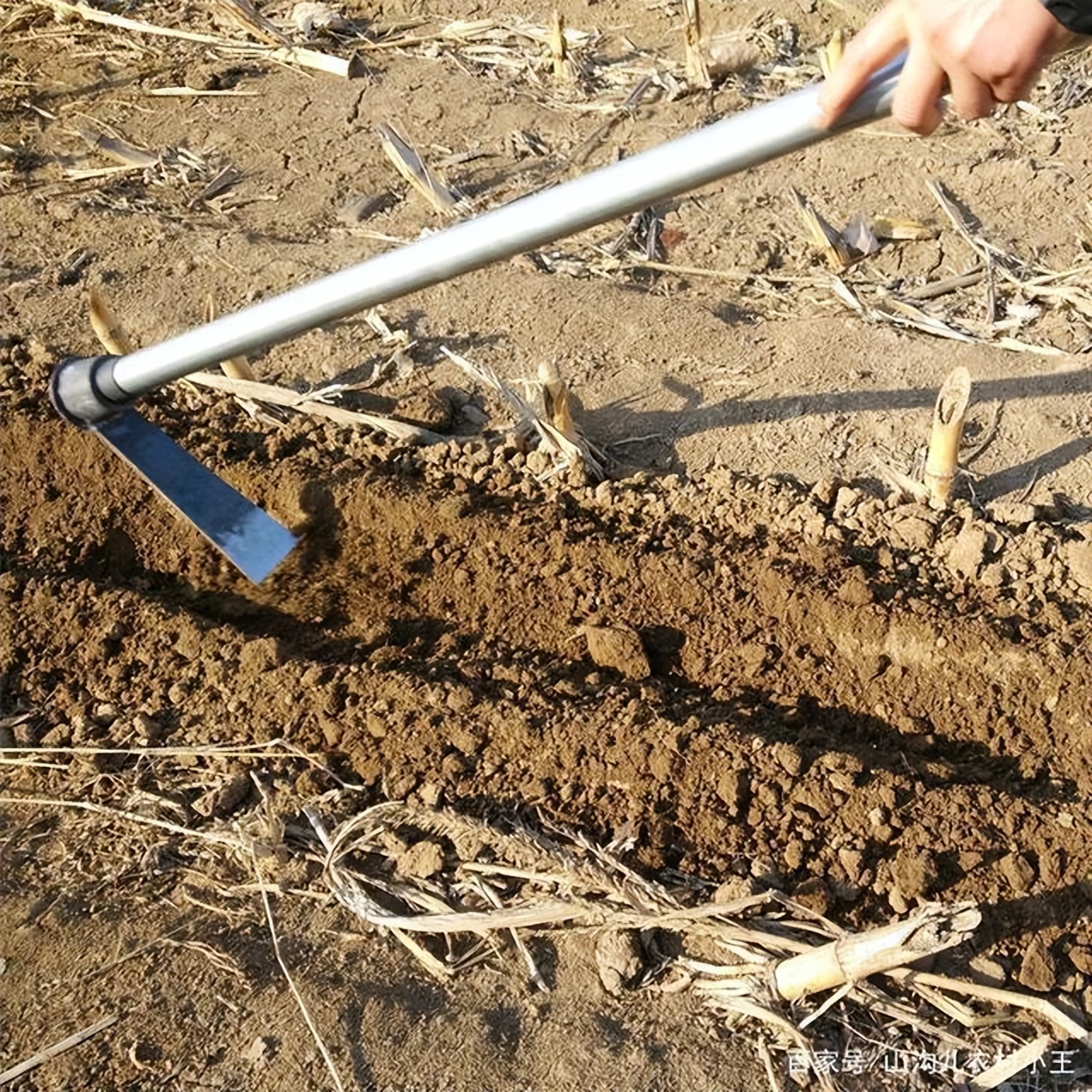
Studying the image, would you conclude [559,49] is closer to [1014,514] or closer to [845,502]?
[845,502]

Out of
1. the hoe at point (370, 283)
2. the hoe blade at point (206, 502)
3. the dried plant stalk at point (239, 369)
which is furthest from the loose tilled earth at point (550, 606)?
the hoe at point (370, 283)

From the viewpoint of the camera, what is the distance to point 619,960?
272cm

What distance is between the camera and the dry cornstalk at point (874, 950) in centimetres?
235

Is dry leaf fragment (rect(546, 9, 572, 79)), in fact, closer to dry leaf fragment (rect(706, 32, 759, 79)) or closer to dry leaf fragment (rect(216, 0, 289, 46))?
dry leaf fragment (rect(706, 32, 759, 79))

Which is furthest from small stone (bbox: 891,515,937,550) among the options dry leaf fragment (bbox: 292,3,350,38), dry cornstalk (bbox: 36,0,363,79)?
dry leaf fragment (bbox: 292,3,350,38)

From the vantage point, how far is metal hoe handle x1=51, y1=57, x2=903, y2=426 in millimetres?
2057

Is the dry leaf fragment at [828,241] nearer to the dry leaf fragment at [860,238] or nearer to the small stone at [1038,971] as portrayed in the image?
the dry leaf fragment at [860,238]

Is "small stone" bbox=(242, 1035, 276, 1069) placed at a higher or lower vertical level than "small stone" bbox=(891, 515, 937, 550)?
lower

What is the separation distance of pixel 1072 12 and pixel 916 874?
2.00 metres

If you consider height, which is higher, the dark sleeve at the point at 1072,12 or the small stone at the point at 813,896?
the dark sleeve at the point at 1072,12

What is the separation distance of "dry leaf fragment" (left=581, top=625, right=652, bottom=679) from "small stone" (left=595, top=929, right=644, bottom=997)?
0.93 metres

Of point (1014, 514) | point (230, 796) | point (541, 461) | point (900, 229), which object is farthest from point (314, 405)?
point (900, 229)

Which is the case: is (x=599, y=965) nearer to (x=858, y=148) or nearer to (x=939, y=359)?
(x=939, y=359)

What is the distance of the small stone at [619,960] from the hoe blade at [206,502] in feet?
4.66
